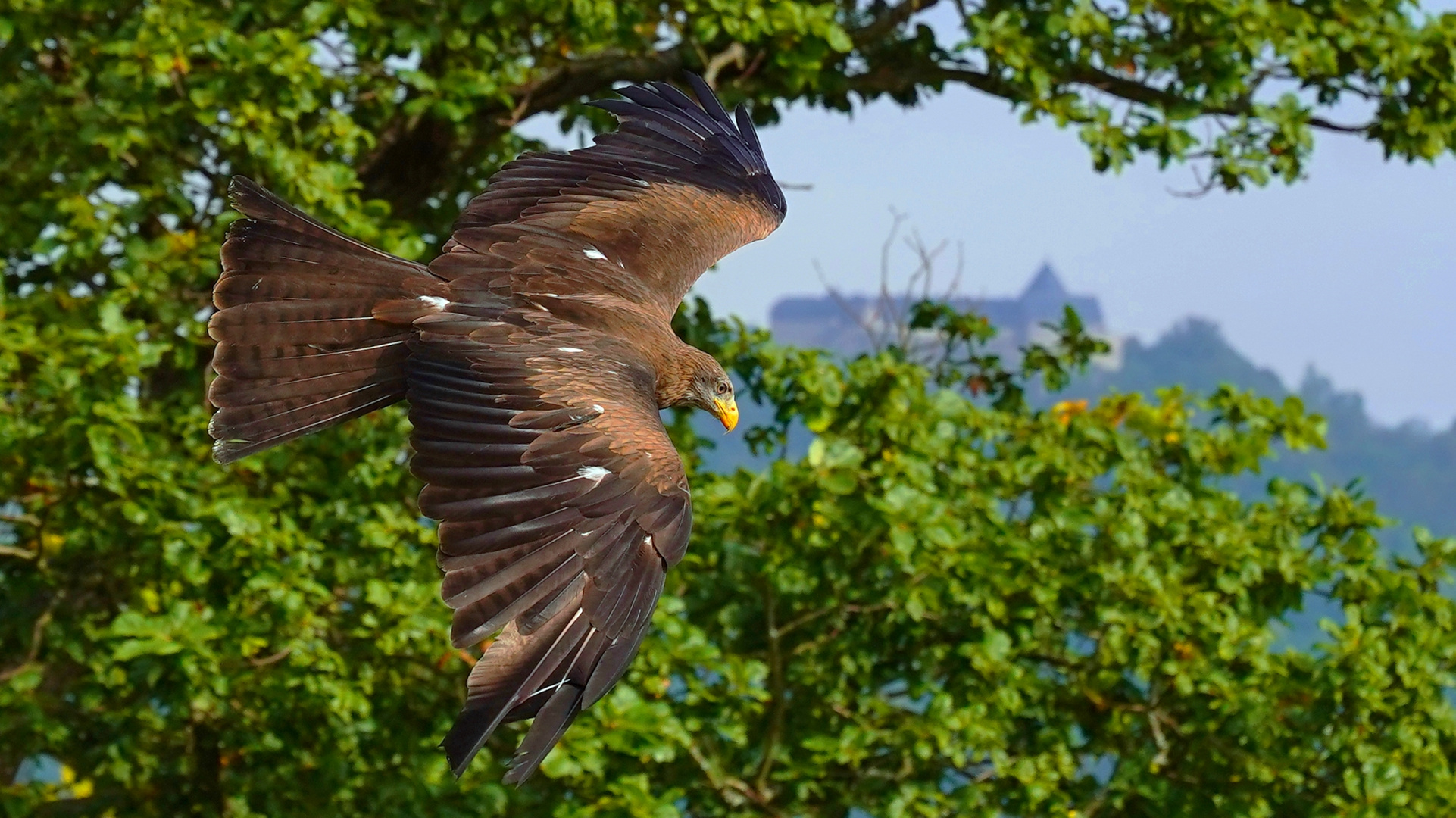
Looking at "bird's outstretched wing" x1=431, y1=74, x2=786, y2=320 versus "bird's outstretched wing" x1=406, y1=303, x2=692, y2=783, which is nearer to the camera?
"bird's outstretched wing" x1=406, y1=303, x2=692, y2=783

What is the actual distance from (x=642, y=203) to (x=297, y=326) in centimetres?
146

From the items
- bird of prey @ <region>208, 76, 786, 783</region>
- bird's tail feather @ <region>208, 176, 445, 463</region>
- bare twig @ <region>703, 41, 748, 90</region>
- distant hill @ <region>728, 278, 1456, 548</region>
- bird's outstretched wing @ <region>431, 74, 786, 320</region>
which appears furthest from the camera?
distant hill @ <region>728, 278, 1456, 548</region>

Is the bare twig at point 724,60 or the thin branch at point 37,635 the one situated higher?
the bare twig at point 724,60

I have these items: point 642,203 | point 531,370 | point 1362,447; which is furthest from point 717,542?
point 1362,447

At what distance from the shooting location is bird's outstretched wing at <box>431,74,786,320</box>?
523 cm

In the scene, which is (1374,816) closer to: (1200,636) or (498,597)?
(1200,636)

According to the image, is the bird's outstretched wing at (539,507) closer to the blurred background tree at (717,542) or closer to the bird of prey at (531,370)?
the bird of prey at (531,370)

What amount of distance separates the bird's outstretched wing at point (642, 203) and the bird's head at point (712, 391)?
20 cm

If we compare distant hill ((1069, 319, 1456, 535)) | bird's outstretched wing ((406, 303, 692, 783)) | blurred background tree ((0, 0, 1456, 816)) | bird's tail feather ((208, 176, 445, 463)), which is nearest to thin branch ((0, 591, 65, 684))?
blurred background tree ((0, 0, 1456, 816))

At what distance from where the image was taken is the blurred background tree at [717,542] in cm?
653

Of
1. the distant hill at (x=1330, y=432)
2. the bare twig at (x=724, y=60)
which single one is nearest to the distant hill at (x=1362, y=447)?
the distant hill at (x=1330, y=432)

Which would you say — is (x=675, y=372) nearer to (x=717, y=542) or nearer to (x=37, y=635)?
(x=717, y=542)

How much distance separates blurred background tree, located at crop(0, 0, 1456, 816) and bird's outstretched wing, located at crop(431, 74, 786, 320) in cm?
74

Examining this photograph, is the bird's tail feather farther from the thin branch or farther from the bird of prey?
the thin branch
